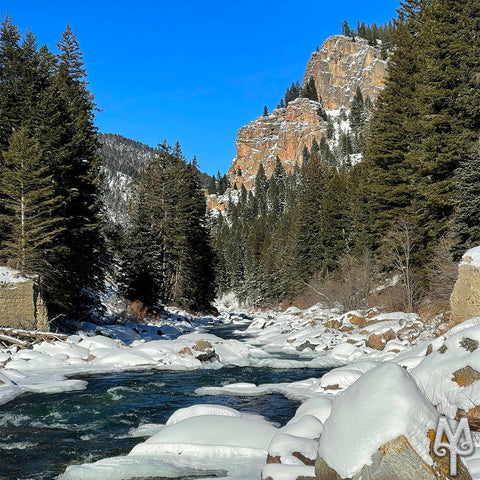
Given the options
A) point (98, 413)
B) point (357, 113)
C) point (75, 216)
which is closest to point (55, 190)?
point (75, 216)

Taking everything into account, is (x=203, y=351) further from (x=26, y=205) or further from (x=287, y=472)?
(x=287, y=472)

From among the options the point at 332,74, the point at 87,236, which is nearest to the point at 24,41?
the point at 87,236

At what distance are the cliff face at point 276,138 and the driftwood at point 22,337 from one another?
518ft

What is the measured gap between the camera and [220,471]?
6.39 metres

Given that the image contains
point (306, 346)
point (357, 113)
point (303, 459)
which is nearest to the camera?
point (303, 459)

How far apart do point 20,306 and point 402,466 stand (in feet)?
55.8

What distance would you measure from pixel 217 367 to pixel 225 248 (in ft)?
283

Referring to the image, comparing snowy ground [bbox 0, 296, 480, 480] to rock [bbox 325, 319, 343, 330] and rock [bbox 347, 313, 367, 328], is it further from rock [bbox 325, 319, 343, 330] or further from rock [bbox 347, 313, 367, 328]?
rock [bbox 325, 319, 343, 330]

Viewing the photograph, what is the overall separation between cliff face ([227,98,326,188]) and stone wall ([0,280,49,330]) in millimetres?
157464

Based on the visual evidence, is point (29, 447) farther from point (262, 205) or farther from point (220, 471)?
point (262, 205)

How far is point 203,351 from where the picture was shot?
57.5 feet

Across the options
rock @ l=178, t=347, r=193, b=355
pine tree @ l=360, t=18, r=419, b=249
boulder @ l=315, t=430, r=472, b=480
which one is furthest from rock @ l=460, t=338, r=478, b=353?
pine tree @ l=360, t=18, r=419, b=249

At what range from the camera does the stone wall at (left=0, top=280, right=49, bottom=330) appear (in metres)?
17.1

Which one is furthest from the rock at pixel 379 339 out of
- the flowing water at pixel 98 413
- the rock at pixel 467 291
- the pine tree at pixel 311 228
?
the pine tree at pixel 311 228
